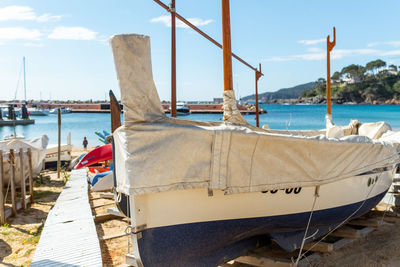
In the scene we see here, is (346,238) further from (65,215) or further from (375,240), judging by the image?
(65,215)

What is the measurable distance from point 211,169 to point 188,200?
0.49 metres

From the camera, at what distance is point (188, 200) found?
4711 millimetres

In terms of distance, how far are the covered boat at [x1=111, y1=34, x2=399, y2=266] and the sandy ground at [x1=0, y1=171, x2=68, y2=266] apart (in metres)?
2.86

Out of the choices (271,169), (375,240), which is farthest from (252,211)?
(375,240)

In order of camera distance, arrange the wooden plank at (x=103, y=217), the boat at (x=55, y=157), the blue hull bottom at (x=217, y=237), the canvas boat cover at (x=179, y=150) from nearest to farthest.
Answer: the canvas boat cover at (x=179, y=150), the blue hull bottom at (x=217, y=237), the wooden plank at (x=103, y=217), the boat at (x=55, y=157)

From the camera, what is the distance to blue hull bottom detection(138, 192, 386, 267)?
4703mm

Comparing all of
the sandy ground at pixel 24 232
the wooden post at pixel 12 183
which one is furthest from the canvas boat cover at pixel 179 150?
the wooden post at pixel 12 183

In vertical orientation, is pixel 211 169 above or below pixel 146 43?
below

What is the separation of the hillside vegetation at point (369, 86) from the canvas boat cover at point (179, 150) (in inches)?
6614

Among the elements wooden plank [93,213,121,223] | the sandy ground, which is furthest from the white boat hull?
wooden plank [93,213,121,223]

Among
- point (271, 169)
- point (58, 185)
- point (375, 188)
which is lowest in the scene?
point (58, 185)

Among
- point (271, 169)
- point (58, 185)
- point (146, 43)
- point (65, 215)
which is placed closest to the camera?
point (146, 43)

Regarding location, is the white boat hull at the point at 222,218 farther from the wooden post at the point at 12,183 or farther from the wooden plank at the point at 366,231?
the wooden post at the point at 12,183

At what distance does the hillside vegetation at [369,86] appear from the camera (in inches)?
6201
